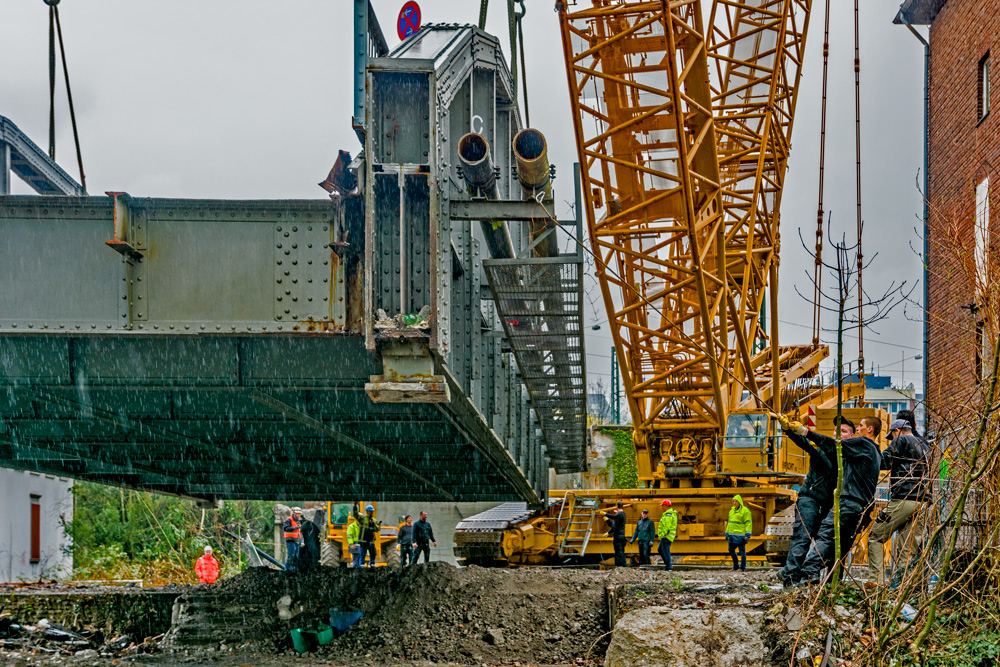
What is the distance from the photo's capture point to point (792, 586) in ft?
28.9

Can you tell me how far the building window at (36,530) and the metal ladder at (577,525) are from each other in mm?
17271

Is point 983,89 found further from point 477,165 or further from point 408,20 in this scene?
point 477,165

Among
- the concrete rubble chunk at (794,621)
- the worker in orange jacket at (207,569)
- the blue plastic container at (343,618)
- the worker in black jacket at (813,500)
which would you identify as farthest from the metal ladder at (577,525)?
the concrete rubble chunk at (794,621)

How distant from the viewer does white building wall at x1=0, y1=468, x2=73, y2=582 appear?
2775 centimetres

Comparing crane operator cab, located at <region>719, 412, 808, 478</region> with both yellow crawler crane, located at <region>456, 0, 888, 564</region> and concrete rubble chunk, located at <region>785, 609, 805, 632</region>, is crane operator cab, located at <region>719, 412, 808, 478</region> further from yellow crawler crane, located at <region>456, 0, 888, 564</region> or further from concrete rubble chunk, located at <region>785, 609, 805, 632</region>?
concrete rubble chunk, located at <region>785, 609, 805, 632</region>

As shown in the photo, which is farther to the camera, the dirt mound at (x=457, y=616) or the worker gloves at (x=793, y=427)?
the dirt mound at (x=457, y=616)

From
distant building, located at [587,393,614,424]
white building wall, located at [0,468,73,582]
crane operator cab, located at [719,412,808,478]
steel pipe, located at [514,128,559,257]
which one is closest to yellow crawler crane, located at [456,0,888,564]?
crane operator cab, located at [719,412,808,478]

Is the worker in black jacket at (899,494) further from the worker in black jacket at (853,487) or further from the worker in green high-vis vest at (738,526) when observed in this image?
the worker in green high-vis vest at (738,526)

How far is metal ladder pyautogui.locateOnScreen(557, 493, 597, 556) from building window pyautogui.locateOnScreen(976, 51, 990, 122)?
34.4ft

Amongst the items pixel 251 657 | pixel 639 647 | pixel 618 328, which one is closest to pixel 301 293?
pixel 639 647

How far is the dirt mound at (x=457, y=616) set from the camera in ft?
43.3

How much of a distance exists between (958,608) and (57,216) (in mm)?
8456

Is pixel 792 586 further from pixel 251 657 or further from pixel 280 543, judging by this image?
pixel 280 543

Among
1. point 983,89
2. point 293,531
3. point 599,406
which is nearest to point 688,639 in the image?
point 983,89
